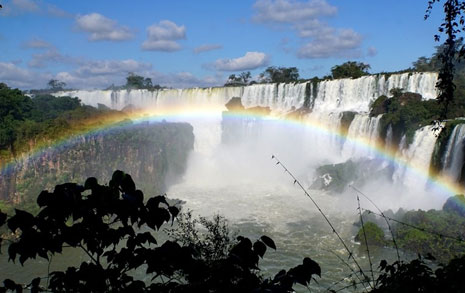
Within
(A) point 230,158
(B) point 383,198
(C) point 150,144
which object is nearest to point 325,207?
(B) point 383,198

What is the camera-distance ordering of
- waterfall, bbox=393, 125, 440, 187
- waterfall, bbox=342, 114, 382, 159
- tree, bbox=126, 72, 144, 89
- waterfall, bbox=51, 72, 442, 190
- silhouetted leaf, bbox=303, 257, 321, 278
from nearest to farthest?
silhouetted leaf, bbox=303, 257, 321, 278, waterfall, bbox=393, 125, 440, 187, waterfall, bbox=342, 114, 382, 159, waterfall, bbox=51, 72, 442, 190, tree, bbox=126, 72, 144, 89

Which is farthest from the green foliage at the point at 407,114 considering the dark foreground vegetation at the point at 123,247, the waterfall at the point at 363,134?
the dark foreground vegetation at the point at 123,247

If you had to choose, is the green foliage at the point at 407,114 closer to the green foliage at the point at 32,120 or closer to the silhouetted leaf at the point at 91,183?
the green foliage at the point at 32,120

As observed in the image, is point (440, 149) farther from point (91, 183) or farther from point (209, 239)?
point (91, 183)

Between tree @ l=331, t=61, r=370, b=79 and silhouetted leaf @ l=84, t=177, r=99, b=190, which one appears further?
tree @ l=331, t=61, r=370, b=79

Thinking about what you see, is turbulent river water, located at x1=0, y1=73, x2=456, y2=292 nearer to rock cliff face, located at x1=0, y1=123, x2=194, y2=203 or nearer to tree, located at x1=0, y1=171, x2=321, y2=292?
rock cliff face, located at x1=0, y1=123, x2=194, y2=203

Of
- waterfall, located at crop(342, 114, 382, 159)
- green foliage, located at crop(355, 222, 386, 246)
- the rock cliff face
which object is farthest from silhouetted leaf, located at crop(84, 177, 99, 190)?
waterfall, located at crop(342, 114, 382, 159)
